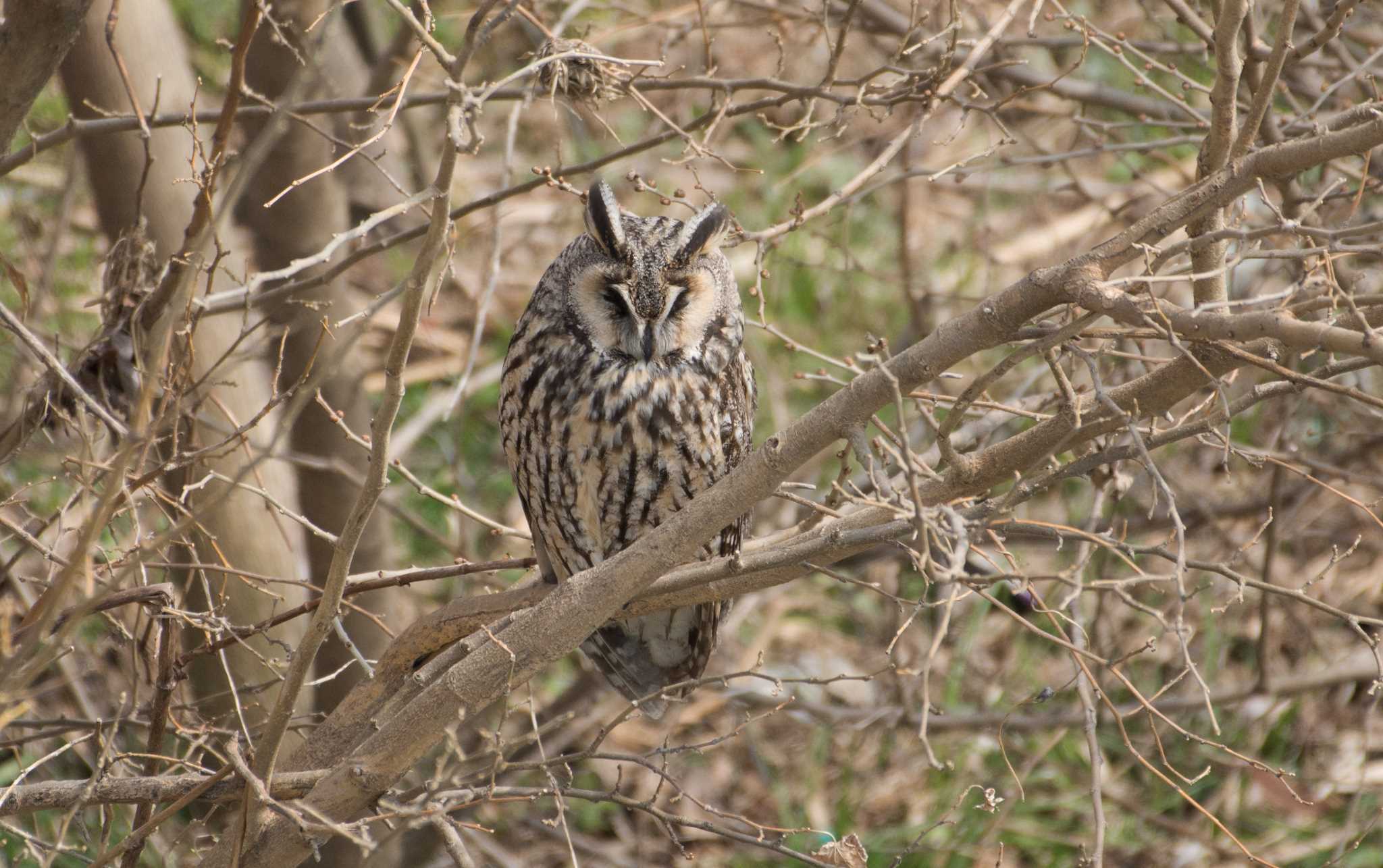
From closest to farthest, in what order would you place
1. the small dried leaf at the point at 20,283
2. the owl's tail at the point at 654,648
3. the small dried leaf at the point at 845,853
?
the small dried leaf at the point at 845,853, the small dried leaf at the point at 20,283, the owl's tail at the point at 654,648

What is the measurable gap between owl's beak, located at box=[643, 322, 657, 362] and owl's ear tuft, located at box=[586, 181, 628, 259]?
160 millimetres

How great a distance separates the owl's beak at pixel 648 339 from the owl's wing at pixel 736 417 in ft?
0.68

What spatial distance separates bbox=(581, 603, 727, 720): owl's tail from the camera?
339cm

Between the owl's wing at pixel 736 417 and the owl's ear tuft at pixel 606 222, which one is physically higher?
the owl's ear tuft at pixel 606 222

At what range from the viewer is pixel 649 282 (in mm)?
2742

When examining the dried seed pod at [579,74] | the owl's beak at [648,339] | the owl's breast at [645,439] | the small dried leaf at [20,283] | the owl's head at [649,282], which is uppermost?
the dried seed pod at [579,74]

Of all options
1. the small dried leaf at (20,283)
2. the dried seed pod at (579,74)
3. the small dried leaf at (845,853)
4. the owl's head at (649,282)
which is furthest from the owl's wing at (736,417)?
the small dried leaf at (20,283)

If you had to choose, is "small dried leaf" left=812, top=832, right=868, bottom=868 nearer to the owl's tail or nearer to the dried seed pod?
the owl's tail

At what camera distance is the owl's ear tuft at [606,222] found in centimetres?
271

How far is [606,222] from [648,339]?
26cm

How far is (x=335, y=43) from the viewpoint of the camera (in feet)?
13.5

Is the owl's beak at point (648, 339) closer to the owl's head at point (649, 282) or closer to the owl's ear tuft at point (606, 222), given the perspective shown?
the owl's head at point (649, 282)

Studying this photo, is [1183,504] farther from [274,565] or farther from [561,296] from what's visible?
[274,565]

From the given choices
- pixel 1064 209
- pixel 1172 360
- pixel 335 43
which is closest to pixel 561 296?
pixel 1172 360
